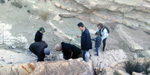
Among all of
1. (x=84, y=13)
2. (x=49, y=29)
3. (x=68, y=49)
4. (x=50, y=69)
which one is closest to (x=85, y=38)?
(x=68, y=49)

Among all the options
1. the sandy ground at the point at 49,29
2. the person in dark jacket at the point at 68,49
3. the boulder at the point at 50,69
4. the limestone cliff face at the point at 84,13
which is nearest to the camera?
the boulder at the point at 50,69

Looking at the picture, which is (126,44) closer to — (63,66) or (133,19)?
(133,19)

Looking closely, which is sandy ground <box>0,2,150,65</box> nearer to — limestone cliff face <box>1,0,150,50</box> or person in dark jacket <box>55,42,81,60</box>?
limestone cliff face <box>1,0,150,50</box>

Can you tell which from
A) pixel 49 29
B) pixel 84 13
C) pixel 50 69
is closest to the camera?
pixel 50 69

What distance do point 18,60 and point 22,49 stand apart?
667mm

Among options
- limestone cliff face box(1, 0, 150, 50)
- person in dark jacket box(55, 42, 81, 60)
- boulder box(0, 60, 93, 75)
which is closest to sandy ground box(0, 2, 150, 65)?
limestone cliff face box(1, 0, 150, 50)

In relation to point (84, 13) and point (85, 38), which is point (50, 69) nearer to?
point (85, 38)

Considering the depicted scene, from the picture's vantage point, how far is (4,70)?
3721mm

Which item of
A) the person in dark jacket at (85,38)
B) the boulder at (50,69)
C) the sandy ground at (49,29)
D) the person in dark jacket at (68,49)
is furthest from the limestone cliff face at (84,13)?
the boulder at (50,69)

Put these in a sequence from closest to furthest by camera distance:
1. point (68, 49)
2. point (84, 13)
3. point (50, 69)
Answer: point (50, 69) → point (68, 49) → point (84, 13)

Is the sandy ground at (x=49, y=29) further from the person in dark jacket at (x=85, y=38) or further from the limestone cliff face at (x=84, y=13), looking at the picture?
the person in dark jacket at (x=85, y=38)

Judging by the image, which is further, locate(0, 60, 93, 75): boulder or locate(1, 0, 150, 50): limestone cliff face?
locate(1, 0, 150, 50): limestone cliff face

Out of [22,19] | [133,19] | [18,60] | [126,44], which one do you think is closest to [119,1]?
[133,19]

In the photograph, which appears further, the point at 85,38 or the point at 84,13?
the point at 84,13
